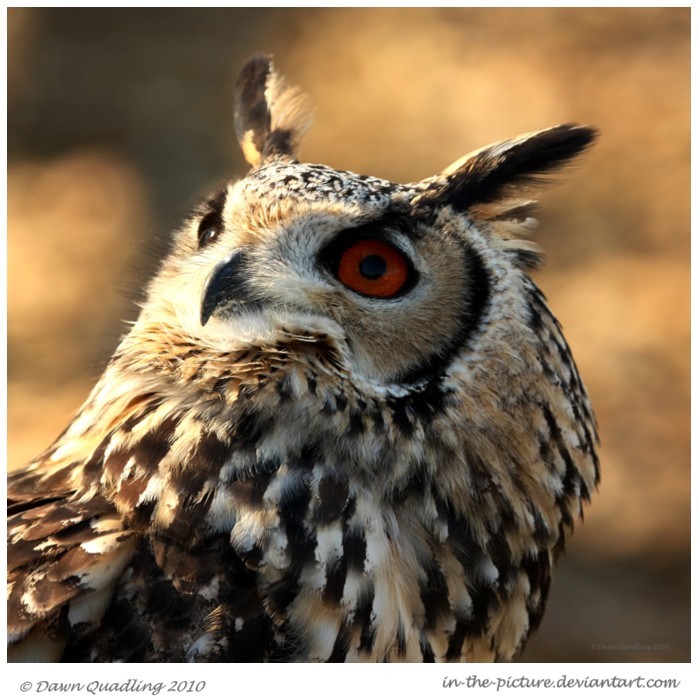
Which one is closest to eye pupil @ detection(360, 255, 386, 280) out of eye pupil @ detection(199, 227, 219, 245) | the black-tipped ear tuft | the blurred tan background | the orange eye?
the orange eye

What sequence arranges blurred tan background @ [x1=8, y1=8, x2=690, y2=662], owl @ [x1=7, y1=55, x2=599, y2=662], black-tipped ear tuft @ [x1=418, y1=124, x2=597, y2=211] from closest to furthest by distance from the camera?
1. owl @ [x1=7, y1=55, x2=599, y2=662]
2. black-tipped ear tuft @ [x1=418, y1=124, x2=597, y2=211]
3. blurred tan background @ [x1=8, y1=8, x2=690, y2=662]

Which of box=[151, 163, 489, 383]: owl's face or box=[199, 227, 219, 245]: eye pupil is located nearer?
box=[151, 163, 489, 383]: owl's face

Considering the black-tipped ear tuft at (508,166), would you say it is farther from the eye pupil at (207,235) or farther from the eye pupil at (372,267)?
the eye pupil at (207,235)

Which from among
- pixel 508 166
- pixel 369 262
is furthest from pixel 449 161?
pixel 369 262

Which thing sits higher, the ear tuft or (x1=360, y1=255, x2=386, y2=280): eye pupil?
the ear tuft

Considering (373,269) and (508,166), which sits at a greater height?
(508,166)

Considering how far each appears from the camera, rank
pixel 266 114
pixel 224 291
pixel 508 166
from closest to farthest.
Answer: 1. pixel 224 291
2. pixel 508 166
3. pixel 266 114

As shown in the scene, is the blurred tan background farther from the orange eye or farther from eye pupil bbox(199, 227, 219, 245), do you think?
the orange eye

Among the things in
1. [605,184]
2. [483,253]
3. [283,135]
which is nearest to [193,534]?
[483,253]

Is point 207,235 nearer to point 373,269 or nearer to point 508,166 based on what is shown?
point 373,269
